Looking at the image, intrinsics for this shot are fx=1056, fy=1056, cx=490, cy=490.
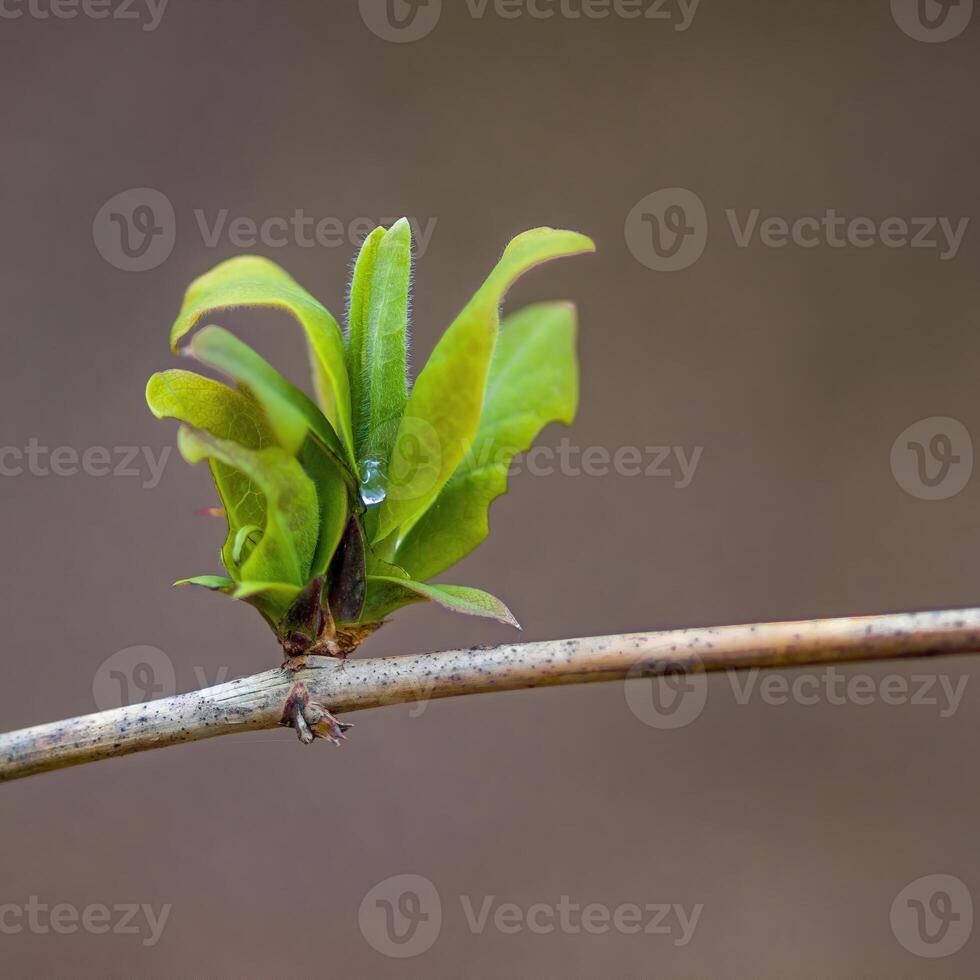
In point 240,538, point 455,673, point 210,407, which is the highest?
point 210,407

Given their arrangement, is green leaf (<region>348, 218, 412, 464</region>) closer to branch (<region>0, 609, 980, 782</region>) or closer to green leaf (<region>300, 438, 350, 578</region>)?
green leaf (<region>300, 438, 350, 578</region>)

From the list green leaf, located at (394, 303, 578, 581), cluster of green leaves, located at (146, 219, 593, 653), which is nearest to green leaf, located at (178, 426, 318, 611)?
cluster of green leaves, located at (146, 219, 593, 653)

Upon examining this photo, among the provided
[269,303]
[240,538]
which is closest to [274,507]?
[240,538]

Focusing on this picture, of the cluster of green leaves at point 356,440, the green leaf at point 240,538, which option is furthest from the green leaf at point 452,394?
the green leaf at point 240,538

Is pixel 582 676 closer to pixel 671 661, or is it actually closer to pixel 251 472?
pixel 671 661

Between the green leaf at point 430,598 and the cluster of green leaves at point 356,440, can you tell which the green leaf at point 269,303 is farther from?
the green leaf at point 430,598

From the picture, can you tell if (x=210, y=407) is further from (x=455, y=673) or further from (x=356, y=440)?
(x=455, y=673)

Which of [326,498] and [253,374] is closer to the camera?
[253,374]
